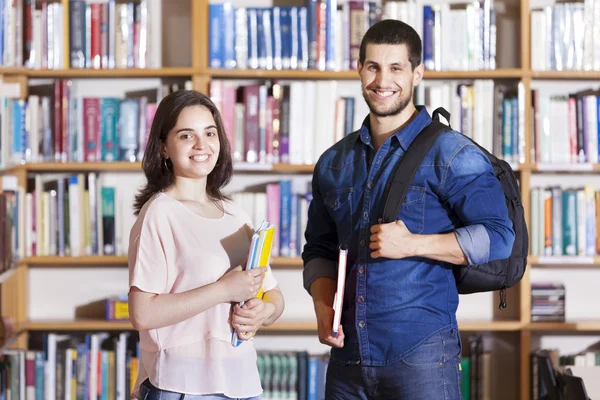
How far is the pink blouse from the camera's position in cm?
181

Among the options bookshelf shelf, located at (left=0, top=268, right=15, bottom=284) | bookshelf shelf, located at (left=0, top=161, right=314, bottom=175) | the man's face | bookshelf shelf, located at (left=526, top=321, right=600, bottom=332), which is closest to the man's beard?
the man's face

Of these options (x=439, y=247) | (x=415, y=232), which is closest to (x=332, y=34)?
(x=415, y=232)

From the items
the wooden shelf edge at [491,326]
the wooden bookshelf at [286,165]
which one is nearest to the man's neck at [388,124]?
the wooden bookshelf at [286,165]

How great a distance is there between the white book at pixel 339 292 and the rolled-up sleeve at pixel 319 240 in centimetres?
21

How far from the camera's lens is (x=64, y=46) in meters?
3.96

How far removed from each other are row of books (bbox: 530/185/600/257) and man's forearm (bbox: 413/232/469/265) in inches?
80.6

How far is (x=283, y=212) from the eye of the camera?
157 inches

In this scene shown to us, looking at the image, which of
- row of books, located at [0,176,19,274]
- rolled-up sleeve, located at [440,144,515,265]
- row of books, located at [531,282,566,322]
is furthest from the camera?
row of books, located at [531,282,566,322]

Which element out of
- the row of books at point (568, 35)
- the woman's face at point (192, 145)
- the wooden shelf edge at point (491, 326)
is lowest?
the wooden shelf edge at point (491, 326)

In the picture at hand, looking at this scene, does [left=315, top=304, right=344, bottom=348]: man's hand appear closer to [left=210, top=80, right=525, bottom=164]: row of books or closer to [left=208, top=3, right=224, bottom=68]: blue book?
[left=210, top=80, right=525, bottom=164]: row of books

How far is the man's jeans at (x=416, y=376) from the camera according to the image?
2029 millimetres

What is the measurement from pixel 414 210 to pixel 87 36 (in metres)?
2.34

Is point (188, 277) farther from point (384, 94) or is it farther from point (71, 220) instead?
point (71, 220)

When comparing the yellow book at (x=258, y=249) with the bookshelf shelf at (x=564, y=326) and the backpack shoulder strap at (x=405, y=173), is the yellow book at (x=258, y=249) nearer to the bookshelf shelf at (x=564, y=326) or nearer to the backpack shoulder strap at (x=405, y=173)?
the backpack shoulder strap at (x=405, y=173)
